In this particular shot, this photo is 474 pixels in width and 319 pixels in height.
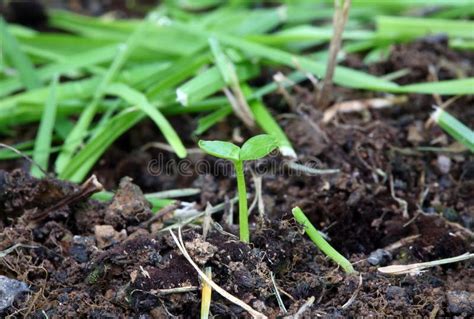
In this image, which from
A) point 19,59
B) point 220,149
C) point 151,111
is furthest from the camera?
point 19,59

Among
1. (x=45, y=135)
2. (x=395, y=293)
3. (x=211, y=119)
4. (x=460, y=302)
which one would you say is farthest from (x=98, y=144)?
(x=460, y=302)

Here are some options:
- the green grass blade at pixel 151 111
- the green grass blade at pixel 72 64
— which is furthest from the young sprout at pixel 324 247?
the green grass blade at pixel 72 64

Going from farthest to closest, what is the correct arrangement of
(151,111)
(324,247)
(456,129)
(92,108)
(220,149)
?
(92,108)
(151,111)
(456,129)
(324,247)
(220,149)

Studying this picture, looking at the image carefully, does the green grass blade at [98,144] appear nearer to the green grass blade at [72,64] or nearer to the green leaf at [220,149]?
the green grass blade at [72,64]

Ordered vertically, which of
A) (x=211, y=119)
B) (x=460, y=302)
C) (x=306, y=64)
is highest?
(x=306, y=64)

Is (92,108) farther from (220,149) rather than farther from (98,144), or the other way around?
(220,149)

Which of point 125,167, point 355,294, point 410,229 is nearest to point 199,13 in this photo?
point 125,167

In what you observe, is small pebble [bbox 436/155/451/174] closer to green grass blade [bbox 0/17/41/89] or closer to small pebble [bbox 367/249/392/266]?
small pebble [bbox 367/249/392/266]
